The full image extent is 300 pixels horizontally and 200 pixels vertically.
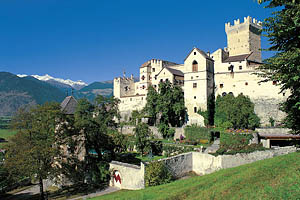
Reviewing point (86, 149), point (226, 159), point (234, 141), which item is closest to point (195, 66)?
point (234, 141)

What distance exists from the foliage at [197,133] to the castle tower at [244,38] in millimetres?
21320

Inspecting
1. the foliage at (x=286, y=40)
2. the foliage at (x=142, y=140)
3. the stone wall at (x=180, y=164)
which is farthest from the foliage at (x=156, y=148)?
the foliage at (x=286, y=40)

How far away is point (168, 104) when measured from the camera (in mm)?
42125

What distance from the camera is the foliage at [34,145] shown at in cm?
2111

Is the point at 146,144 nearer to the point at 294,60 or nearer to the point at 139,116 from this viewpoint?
the point at 139,116

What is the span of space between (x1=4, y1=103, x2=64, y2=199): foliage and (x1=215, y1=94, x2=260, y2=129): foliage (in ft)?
73.9

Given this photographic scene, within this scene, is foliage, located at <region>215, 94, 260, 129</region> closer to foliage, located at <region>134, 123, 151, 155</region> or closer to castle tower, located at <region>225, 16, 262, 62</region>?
foliage, located at <region>134, 123, 151, 155</region>

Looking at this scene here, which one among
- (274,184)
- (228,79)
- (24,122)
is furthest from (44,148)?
(228,79)

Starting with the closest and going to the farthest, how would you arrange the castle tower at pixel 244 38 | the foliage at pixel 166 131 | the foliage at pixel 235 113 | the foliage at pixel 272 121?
the foliage at pixel 235 113, the foliage at pixel 272 121, the foliage at pixel 166 131, the castle tower at pixel 244 38

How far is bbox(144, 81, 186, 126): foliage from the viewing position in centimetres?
4197

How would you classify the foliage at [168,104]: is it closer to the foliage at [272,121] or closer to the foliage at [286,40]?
the foliage at [272,121]

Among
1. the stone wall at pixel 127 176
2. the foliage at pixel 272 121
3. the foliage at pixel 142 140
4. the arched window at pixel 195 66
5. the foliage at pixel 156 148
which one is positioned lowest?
the stone wall at pixel 127 176

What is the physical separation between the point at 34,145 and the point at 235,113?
26.3 m

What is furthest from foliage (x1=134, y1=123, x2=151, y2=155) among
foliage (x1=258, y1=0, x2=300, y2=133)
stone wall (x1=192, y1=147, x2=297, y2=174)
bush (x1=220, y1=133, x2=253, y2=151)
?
foliage (x1=258, y1=0, x2=300, y2=133)
